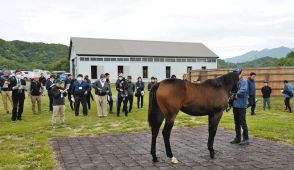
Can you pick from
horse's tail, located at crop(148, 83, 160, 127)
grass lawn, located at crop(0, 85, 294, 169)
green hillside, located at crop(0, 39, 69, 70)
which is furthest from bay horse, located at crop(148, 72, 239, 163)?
green hillside, located at crop(0, 39, 69, 70)

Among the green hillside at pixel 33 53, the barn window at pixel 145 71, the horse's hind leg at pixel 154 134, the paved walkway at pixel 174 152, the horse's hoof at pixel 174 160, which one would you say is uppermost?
the green hillside at pixel 33 53

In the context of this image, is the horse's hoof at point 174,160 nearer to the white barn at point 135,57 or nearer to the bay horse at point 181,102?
the bay horse at point 181,102

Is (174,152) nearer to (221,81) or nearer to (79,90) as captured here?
(221,81)

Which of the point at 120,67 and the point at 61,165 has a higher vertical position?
the point at 120,67

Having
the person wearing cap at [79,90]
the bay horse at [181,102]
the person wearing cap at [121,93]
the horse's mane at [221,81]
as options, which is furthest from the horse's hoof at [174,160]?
the person wearing cap at [79,90]

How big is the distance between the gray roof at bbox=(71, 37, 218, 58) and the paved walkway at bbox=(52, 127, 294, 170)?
3923cm

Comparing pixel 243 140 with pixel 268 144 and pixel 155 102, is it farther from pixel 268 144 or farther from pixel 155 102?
pixel 155 102

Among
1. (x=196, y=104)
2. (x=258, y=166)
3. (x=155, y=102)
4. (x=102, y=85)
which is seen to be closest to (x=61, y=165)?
(x=155, y=102)

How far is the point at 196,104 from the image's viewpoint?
6.94 meters

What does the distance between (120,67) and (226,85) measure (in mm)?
42712

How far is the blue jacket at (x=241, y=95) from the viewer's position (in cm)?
807

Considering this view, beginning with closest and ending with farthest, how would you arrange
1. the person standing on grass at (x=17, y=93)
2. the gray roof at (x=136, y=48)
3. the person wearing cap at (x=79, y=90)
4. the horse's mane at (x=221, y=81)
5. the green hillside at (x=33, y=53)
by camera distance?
1. the horse's mane at (x=221, y=81)
2. the person standing on grass at (x=17, y=93)
3. the person wearing cap at (x=79, y=90)
4. the gray roof at (x=136, y=48)
5. the green hillside at (x=33, y=53)

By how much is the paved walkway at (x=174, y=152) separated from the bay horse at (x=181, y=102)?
1.28 feet

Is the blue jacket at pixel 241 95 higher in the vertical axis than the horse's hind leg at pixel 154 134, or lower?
higher
